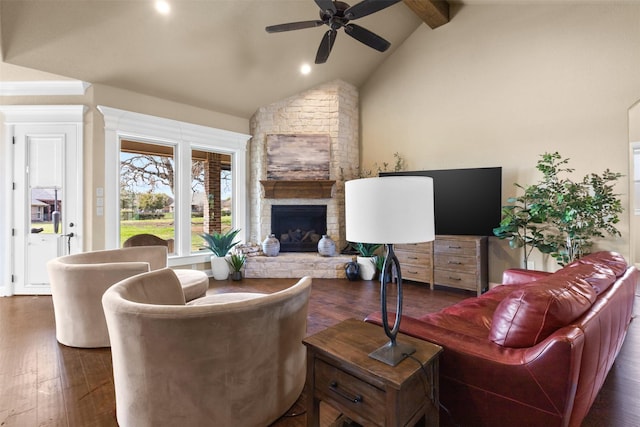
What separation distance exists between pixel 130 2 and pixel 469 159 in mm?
4636

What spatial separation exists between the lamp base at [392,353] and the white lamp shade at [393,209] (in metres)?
0.46

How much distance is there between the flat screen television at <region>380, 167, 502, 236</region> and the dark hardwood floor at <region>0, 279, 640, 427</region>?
120 centimetres

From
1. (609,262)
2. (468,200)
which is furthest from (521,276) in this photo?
(468,200)

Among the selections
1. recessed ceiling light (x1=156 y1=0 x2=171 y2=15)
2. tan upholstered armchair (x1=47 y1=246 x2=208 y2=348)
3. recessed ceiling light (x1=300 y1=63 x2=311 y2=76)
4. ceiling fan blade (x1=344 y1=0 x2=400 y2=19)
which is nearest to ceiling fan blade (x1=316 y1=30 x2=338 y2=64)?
ceiling fan blade (x1=344 y1=0 x2=400 y2=19)

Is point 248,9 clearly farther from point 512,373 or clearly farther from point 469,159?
point 512,373

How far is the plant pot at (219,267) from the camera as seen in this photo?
4902mm

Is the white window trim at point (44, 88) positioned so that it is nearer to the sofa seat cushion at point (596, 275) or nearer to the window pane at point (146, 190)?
the window pane at point (146, 190)

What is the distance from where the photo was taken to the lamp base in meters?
1.19

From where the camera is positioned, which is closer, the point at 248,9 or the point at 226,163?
the point at 248,9

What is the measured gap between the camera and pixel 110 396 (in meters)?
1.94

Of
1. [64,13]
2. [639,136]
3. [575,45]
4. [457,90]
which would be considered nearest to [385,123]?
[457,90]

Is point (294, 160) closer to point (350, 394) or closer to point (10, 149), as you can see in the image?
point (10, 149)

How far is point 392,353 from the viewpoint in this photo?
1.24m

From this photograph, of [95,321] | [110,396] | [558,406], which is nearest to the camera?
[558,406]
